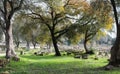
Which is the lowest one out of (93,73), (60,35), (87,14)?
(93,73)

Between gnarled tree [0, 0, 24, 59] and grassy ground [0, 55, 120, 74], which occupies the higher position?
gnarled tree [0, 0, 24, 59]

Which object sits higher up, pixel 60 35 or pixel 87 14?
pixel 87 14

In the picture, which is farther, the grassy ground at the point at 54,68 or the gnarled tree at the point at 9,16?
the gnarled tree at the point at 9,16

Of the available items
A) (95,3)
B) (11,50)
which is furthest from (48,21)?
(95,3)

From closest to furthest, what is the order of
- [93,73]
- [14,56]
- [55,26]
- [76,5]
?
[93,73] < [14,56] < [76,5] < [55,26]

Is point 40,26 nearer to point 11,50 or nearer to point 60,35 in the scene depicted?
point 60,35

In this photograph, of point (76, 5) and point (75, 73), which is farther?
point (76, 5)

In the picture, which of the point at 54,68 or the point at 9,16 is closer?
the point at 54,68

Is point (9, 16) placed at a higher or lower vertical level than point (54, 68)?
higher

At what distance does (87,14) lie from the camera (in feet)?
157

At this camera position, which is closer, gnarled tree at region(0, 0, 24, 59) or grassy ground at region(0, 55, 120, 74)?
grassy ground at region(0, 55, 120, 74)

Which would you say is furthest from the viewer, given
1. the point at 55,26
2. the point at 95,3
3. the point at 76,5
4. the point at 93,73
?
the point at 55,26

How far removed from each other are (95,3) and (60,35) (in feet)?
78.1

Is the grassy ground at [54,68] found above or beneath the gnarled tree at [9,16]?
beneath
